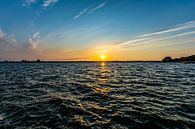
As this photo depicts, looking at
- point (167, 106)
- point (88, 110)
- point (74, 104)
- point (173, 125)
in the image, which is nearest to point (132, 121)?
point (173, 125)

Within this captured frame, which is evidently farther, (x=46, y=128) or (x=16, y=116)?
(x=16, y=116)

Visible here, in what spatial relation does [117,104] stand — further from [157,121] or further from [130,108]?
[157,121]

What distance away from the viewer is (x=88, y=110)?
12508 mm

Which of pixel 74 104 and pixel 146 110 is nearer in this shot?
pixel 146 110

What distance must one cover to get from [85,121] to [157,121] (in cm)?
439

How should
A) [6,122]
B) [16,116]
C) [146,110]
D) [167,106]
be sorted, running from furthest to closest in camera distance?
[167,106] → [146,110] → [16,116] → [6,122]

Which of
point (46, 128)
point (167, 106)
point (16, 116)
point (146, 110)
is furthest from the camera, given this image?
point (167, 106)

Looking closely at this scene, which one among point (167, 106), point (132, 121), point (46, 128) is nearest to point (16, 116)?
point (46, 128)

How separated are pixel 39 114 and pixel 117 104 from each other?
20.6 feet

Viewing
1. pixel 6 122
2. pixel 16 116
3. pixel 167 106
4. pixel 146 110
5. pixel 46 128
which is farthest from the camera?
pixel 167 106

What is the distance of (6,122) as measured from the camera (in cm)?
1018

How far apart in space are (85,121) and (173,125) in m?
5.14

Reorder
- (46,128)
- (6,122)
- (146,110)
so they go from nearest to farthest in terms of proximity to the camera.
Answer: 1. (46,128)
2. (6,122)
3. (146,110)

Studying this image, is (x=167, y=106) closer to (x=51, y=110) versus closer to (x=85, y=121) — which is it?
(x=85, y=121)
